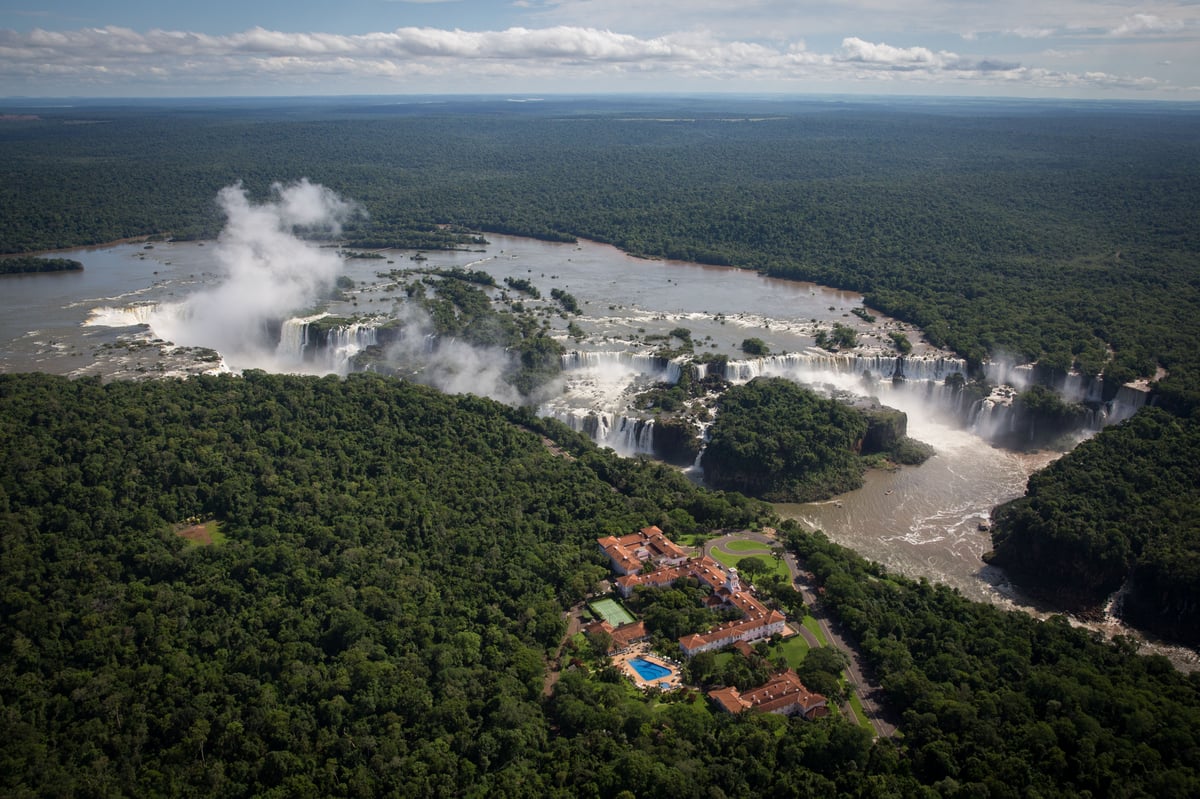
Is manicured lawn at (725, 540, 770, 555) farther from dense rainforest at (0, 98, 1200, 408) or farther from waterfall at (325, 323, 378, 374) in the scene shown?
waterfall at (325, 323, 378, 374)

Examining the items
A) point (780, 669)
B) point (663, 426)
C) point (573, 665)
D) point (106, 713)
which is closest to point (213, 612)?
point (106, 713)

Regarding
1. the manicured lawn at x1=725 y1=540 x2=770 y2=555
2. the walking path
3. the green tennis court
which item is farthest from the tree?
the walking path

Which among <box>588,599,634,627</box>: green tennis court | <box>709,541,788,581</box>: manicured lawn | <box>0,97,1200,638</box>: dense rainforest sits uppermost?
<box>0,97,1200,638</box>: dense rainforest

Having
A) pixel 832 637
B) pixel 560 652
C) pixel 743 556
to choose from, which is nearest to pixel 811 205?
pixel 743 556

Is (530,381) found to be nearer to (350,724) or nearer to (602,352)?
(602,352)

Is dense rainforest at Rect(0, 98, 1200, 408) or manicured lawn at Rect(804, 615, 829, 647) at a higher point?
dense rainforest at Rect(0, 98, 1200, 408)
